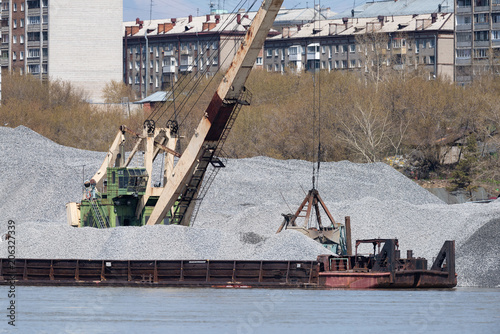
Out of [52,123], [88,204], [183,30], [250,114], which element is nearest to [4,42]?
[183,30]

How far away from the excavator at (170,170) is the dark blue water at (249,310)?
622 centimetres

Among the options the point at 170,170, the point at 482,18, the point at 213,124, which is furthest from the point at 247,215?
the point at 482,18

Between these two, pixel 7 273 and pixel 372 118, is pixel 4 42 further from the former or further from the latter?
pixel 7 273

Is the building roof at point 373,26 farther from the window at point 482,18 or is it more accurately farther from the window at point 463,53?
the window at point 482,18

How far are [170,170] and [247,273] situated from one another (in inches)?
387

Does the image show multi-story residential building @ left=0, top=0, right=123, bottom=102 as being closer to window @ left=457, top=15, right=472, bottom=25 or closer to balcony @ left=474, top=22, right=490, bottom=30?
window @ left=457, top=15, right=472, bottom=25

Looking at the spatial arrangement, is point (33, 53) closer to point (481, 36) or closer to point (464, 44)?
point (464, 44)

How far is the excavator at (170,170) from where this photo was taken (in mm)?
36438

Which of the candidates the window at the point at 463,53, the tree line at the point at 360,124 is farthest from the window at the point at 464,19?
the tree line at the point at 360,124

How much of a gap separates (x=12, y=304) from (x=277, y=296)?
8.54 meters

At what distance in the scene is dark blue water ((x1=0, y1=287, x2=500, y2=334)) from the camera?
85.6 ft

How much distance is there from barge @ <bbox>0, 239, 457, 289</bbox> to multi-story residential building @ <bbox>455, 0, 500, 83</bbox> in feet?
299

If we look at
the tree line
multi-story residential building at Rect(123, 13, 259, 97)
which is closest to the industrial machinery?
the tree line

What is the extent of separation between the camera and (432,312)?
28.9 meters
